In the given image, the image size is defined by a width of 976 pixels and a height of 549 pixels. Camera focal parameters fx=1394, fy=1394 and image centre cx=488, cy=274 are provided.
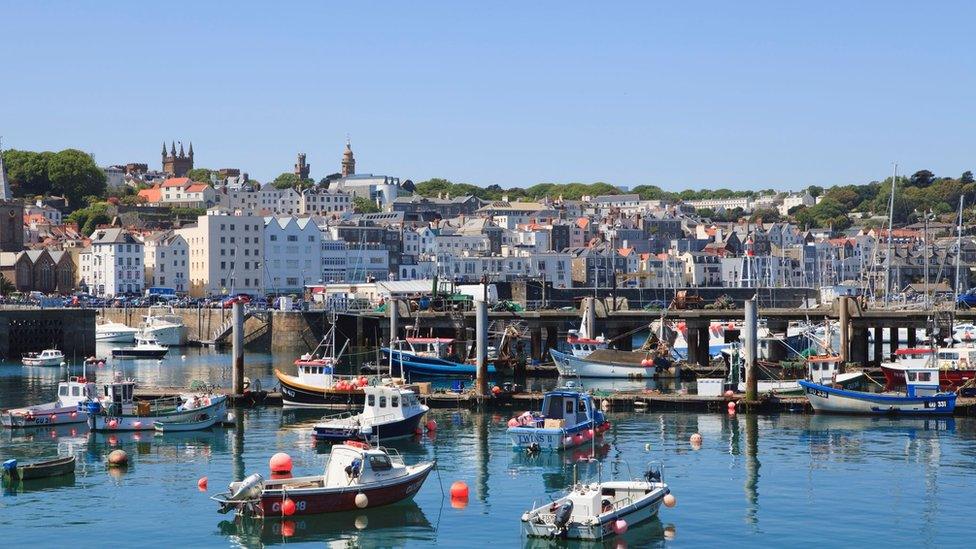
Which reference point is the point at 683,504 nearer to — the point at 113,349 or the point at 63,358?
the point at 63,358

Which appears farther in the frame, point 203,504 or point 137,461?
point 137,461

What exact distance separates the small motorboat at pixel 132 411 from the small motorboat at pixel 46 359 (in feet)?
136

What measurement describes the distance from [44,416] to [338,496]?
81.7ft

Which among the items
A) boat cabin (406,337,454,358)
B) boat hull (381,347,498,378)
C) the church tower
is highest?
the church tower

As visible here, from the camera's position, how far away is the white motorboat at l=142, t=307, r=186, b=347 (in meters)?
125

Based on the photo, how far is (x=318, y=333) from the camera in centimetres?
11681

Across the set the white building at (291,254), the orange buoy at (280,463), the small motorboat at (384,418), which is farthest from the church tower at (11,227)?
the orange buoy at (280,463)

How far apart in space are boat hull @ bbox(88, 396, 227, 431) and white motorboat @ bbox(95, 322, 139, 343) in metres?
70.1

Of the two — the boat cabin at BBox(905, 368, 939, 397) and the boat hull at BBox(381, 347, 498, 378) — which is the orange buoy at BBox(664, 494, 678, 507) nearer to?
the boat cabin at BBox(905, 368, 939, 397)

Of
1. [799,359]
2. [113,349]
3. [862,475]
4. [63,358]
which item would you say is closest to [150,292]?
[113,349]

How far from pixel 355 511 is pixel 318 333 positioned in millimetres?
76661

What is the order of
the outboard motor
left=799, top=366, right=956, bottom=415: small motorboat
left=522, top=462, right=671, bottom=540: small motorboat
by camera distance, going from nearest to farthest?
1. the outboard motor
2. left=522, top=462, right=671, bottom=540: small motorboat
3. left=799, top=366, right=956, bottom=415: small motorboat

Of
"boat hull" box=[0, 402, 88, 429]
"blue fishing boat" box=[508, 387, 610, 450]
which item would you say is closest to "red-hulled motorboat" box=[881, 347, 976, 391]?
"blue fishing boat" box=[508, 387, 610, 450]

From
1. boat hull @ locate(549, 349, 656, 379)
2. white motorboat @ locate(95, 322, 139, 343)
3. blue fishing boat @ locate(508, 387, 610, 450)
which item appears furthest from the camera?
white motorboat @ locate(95, 322, 139, 343)
